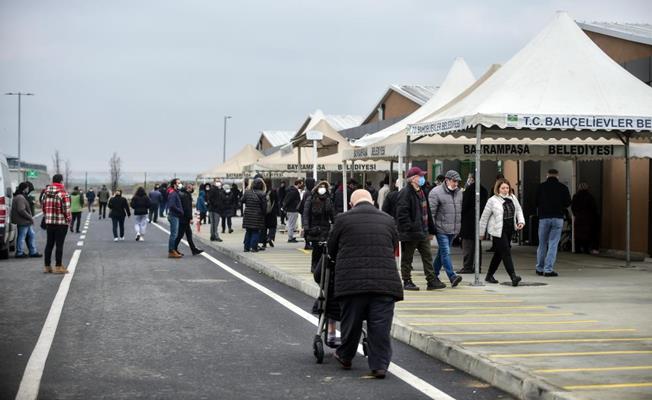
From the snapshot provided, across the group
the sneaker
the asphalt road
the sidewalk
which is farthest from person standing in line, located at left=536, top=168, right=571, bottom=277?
the asphalt road

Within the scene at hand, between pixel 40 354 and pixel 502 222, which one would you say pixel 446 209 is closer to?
pixel 502 222

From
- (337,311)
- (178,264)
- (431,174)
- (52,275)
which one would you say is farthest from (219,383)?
(431,174)

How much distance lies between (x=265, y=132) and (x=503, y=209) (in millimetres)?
71951

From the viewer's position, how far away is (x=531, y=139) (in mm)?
19719

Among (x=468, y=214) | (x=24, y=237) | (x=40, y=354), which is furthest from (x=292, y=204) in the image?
(x=40, y=354)

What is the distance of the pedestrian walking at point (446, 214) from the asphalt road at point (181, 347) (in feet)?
8.30

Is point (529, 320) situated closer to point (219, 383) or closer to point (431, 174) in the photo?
point (219, 383)

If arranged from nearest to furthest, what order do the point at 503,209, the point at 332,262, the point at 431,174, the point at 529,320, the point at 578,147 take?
the point at 332,262, the point at 529,320, the point at 503,209, the point at 578,147, the point at 431,174

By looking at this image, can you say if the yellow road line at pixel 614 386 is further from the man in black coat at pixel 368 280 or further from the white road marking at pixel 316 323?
the man in black coat at pixel 368 280

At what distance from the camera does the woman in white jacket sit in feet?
47.5

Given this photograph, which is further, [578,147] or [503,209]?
[578,147]

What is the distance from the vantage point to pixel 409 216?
44.9ft

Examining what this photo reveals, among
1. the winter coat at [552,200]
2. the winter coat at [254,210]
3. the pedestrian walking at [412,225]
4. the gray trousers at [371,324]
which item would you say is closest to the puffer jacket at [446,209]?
the pedestrian walking at [412,225]

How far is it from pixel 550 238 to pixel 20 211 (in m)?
12.0
